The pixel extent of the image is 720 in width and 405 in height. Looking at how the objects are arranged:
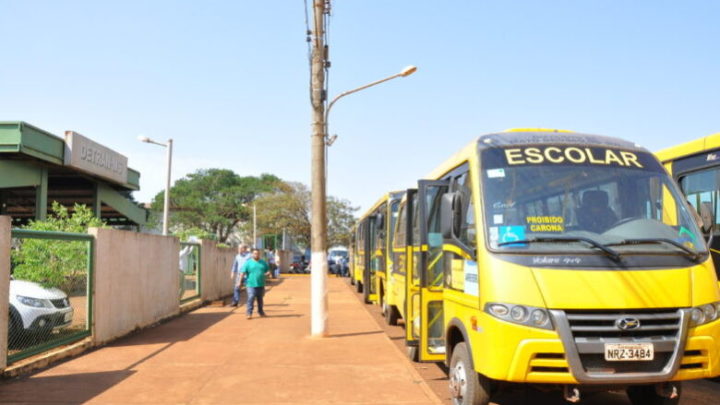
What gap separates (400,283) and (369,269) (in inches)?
318

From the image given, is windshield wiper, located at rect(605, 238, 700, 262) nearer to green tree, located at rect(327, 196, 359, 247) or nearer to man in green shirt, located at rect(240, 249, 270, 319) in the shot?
man in green shirt, located at rect(240, 249, 270, 319)

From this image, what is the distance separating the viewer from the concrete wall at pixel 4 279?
24.7 ft

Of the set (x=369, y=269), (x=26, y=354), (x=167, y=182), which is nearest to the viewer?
(x=26, y=354)

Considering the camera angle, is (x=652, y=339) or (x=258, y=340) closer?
(x=652, y=339)

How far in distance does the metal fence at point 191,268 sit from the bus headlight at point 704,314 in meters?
13.8

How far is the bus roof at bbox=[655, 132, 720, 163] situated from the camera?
785cm

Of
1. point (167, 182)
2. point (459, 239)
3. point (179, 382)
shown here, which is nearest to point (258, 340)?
point (179, 382)

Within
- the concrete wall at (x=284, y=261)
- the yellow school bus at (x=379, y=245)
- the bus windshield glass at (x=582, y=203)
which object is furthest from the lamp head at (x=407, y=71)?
the concrete wall at (x=284, y=261)

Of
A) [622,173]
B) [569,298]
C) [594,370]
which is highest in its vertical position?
[622,173]

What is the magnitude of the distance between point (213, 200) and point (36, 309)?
58564mm

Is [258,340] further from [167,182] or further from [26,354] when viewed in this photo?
[167,182]

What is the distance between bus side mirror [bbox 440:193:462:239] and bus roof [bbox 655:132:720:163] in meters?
4.03

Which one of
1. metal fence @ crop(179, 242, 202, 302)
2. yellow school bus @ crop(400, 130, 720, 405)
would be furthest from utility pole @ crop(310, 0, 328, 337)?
metal fence @ crop(179, 242, 202, 302)

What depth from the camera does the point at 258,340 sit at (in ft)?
37.0
